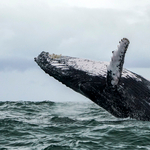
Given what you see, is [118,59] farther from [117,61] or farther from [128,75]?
[128,75]

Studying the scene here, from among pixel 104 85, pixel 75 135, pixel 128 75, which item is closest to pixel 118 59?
pixel 104 85

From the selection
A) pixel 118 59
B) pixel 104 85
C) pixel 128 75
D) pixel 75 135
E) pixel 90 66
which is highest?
pixel 118 59

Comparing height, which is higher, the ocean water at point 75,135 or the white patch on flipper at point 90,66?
the white patch on flipper at point 90,66

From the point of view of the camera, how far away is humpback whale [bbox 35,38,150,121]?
31.8 ft

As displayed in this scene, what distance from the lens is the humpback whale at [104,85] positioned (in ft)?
31.8

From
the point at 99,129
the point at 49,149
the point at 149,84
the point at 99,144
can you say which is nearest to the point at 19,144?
the point at 49,149

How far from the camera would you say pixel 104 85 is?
963 cm

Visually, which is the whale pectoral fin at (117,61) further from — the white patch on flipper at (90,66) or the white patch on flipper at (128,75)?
the white patch on flipper at (128,75)

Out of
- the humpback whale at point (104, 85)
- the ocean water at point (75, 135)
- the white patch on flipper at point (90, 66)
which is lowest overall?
the ocean water at point (75, 135)

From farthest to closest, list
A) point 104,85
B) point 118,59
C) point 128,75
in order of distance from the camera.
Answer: point 128,75
point 104,85
point 118,59

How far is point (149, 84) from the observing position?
10180 mm

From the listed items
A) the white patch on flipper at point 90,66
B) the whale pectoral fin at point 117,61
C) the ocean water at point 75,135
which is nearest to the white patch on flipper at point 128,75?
the white patch on flipper at point 90,66

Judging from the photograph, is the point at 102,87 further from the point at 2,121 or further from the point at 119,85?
the point at 2,121

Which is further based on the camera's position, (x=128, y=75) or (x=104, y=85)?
(x=128, y=75)
